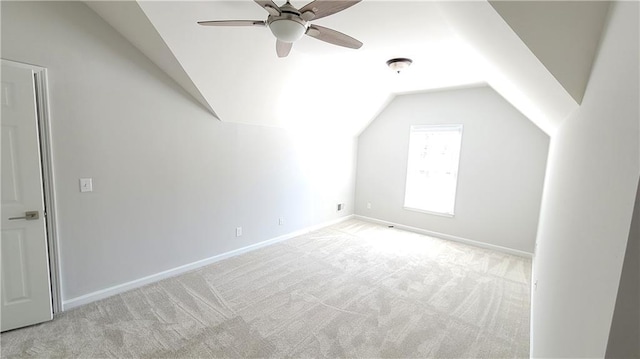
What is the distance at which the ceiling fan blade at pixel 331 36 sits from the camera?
1.84 metres

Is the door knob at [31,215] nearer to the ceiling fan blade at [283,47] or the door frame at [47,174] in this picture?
the door frame at [47,174]

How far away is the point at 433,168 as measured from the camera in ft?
16.2

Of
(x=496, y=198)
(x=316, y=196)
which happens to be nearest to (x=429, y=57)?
(x=496, y=198)

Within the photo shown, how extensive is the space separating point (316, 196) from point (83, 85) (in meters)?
3.53

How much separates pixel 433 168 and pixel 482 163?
0.82 meters

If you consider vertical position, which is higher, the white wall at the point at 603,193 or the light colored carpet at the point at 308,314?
the white wall at the point at 603,193

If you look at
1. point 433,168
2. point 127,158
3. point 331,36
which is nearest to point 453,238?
point 433,168

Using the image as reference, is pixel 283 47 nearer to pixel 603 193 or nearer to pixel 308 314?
pixel 603 193

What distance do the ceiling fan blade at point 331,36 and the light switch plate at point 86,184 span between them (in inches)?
93.7

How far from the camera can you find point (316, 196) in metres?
4.98

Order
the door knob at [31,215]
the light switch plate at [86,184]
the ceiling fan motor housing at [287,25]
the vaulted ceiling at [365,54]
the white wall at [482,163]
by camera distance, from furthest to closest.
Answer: the white wall at [482,163], the light switch plate at [86,184], the door knob at [31,215], the ceiling fan motor housing at [287,25], the vaulted ceiling at [365,54]

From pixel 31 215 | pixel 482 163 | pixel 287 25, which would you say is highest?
pixel 287 25

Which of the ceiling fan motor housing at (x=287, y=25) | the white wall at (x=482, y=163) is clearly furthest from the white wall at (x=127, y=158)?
the white wall at (x=482, y=163)

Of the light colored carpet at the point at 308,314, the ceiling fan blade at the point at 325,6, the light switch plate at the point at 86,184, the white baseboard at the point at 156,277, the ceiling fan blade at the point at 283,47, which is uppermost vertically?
the ceiling fan blade at the point at 325,6
